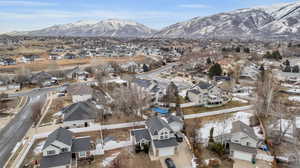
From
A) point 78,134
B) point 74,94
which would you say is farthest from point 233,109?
point 74,94

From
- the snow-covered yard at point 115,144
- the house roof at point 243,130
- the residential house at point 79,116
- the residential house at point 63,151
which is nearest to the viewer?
the residential house at point 63,151

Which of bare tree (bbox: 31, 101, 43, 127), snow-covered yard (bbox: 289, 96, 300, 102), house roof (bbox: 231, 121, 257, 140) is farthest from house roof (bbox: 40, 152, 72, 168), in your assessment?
snow-covered yard (bbox: 289, 96, 300, 102)

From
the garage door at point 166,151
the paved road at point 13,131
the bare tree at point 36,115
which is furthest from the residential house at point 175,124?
the bare tree at point 36,115

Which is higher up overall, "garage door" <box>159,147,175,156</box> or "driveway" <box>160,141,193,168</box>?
"garage door" <box>159,147,175,156</box>

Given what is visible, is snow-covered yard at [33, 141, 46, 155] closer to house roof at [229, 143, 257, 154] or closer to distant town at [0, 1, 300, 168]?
distant town at [0, 1, 300, 168]

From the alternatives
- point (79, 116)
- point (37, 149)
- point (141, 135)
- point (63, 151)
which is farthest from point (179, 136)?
point (37, 149)

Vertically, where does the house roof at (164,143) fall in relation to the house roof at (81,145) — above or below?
above

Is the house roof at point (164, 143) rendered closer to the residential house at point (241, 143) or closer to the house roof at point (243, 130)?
the residential house at point (241, 143)
